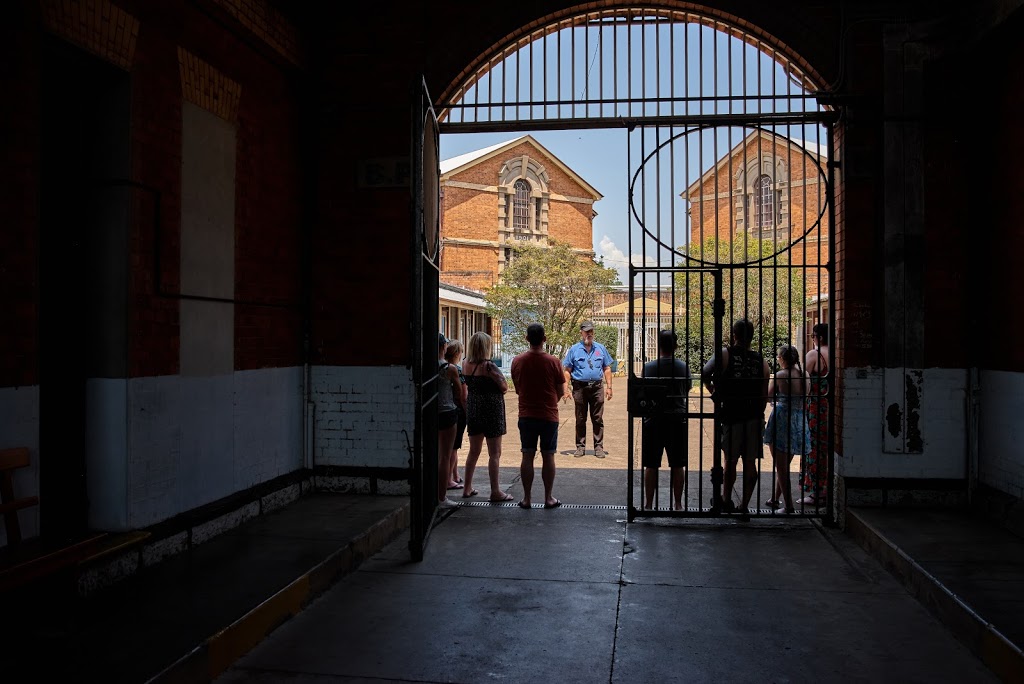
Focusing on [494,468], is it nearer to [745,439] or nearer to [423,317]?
[423,317]

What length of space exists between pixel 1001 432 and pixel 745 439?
1.87 meters

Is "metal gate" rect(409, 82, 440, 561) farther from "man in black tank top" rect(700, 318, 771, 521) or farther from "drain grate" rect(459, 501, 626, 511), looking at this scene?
"man in black tank top" rect(700, 318, 771, 521)

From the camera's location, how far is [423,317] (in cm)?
604

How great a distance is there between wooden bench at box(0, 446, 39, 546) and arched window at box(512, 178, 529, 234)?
3356 centimetres

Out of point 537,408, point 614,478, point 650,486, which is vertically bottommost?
point 614,478

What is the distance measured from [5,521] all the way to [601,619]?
305 centimetres

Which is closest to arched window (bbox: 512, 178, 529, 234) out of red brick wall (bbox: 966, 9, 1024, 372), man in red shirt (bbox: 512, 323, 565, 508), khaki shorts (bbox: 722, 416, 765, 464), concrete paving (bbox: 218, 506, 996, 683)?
man in red shirt (bbox: 512, 323, 565, 508)

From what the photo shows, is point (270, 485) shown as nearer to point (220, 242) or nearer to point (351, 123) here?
point (220, 242)

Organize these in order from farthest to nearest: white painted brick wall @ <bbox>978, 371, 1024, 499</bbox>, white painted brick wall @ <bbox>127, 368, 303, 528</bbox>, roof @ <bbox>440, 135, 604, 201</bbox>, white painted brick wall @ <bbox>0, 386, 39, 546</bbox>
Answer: roof @ <bbox>440, 135, 604, 201</bbox>
white painted brick wall @ <bbox>978, 371, 1024, 499</bbox>
white painted brick wall @ <bbox>127, 368, 303, 528</bbox>
white painted brick wall @ <bbox>0, 386, 39, 546</bbox>

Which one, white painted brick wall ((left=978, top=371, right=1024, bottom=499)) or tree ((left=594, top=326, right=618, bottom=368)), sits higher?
tree ((left=594, top=326, right=618, bottom=368))

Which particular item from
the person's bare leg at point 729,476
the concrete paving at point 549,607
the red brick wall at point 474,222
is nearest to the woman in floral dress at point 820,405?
the person's bare leg at point 729,476

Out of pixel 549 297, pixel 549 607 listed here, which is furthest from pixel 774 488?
pixel 549 297

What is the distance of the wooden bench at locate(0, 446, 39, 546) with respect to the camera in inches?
147

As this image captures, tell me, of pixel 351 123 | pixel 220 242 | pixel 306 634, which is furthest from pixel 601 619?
pixel 351 123
